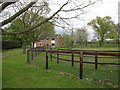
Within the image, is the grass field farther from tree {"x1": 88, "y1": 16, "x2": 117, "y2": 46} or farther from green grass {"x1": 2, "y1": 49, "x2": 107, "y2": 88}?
tree {"x1": 88, "y1": 16, "x2": 117, "y2": 46}

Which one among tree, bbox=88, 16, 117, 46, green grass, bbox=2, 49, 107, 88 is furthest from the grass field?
tree, bbox=88, 16, 117, 46

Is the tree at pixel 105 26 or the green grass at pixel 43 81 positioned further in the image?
the tree at pixel 105 26

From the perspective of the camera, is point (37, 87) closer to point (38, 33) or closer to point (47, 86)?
point (47, 86)

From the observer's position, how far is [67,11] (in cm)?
544

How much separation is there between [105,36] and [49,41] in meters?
27.1

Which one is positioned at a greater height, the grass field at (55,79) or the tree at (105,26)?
the tree at (105,26)

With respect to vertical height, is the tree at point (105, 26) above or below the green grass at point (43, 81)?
above

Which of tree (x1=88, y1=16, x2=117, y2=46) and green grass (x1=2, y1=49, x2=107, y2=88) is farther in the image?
tree (x1=88, y1=16, x2=117, y2=46)

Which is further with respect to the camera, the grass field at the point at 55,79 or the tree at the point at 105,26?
the tree at the point at 105,26

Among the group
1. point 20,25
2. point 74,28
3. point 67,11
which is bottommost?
point 74,28

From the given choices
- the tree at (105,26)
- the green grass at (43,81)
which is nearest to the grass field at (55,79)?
the green grass at (43,81)

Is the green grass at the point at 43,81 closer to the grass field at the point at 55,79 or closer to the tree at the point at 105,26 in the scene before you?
the grass field at the point at 55,79

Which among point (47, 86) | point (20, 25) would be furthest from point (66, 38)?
point (47, 86)

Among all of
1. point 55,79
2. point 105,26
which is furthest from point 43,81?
point 105,26
